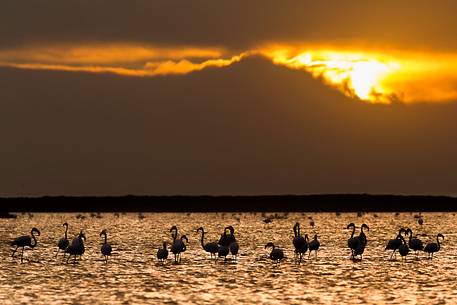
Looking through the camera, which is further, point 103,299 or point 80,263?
point 80,263

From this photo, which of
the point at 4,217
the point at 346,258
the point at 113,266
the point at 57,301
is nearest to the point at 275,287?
the point at 57,301

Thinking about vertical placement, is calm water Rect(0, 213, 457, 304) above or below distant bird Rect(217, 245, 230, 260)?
below

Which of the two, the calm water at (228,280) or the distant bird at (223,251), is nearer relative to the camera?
the calm water at (228,280)

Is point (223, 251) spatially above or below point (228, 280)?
above

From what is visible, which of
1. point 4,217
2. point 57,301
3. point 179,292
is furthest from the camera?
point 4,217

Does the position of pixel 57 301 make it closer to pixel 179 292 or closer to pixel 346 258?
pixel 179 292

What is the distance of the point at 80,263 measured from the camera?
48.1 m

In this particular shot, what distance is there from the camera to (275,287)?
121 feet

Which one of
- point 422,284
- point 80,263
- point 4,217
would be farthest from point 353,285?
point 4,217

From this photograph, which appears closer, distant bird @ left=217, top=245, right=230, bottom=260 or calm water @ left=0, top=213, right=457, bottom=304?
calm water @ left=0, top=213, right=457, bottom=304

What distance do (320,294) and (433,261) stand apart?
656 inches

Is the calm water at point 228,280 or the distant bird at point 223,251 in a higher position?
the distant bird at point 223,251

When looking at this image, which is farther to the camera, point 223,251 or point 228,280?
point 223,251

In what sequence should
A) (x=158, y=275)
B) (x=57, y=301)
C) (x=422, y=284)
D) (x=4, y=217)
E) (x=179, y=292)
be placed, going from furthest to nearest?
1. (x=4, y=217)
2. (x=158, y=275)
3. (x=422, y=284)
4. (x=179, y=292)
5. (x=57, y=301)
